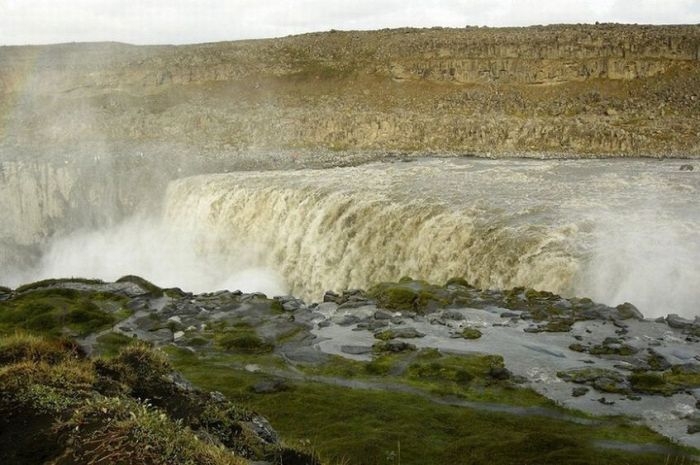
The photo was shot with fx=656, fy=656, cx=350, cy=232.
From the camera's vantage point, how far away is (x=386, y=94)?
73.8 metres

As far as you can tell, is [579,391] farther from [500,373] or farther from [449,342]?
[449,342]

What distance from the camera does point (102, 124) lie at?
247 ft

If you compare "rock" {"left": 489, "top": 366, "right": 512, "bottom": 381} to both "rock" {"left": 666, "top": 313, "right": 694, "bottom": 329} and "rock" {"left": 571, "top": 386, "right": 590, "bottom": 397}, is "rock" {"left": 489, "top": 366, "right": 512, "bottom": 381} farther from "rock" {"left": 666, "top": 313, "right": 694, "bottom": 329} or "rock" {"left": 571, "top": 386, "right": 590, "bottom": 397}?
"rock" {"left": 666, "top": 313, "right": 694, "bottom": 329}

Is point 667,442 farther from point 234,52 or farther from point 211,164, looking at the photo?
point 234,52

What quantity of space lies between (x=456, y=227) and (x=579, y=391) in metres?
13.8

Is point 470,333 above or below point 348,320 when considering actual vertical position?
above

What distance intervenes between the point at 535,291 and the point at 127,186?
42753 millimetres

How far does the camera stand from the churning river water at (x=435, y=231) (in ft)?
73.5

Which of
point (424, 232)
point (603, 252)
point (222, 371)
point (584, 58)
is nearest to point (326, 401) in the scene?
point (222, 371)

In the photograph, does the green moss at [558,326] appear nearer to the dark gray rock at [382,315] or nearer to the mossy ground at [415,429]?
the mossy ground at [415,429]

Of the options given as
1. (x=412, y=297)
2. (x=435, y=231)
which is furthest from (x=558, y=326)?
(x=435, y=231)

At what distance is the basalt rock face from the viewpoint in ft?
187

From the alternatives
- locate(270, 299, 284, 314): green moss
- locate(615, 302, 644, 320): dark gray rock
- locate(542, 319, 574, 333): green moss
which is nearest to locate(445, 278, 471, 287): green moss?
locate(542, 319, 574, 333): green moss

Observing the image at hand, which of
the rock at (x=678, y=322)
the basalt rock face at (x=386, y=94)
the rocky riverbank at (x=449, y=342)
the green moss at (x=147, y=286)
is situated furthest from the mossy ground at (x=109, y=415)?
the basalt rock face at (x=386, y=94)
